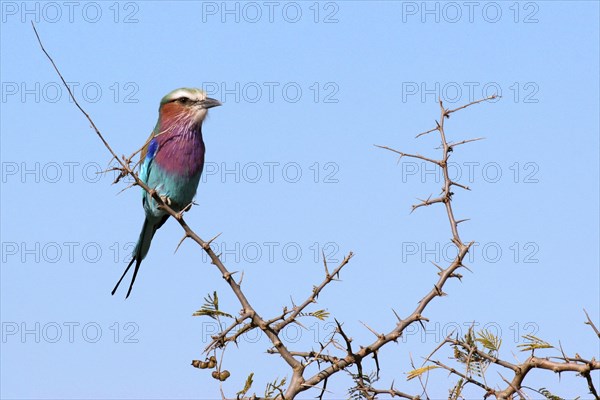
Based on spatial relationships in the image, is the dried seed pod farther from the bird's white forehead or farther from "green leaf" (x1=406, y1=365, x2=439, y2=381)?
the bird's white forehead

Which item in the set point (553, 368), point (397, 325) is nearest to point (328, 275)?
point (397, 325)

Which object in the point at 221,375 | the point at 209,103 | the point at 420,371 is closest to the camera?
the point at 420,371

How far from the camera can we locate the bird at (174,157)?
19.8ft

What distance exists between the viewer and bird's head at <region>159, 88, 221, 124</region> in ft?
20.5

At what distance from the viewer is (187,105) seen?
629 centimetres

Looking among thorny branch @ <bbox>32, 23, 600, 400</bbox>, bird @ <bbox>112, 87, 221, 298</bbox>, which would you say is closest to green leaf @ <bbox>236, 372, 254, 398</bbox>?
thorny branch @ <bbox>32, 23, 600, 400</bbox>

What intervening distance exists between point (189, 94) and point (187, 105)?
0.10 meters

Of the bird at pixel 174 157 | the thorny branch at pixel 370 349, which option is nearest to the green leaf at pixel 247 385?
the thorny branch at pixel 370 349

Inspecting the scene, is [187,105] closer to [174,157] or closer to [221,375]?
[174,157]

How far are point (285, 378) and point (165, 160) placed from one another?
3.33 metres

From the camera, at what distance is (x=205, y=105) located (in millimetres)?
6258

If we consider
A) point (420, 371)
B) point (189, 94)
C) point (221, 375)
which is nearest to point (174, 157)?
point (189, 94)

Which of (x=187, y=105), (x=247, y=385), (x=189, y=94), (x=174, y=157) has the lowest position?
(x=247, y=385)

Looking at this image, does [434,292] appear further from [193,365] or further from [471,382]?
[193,365]
